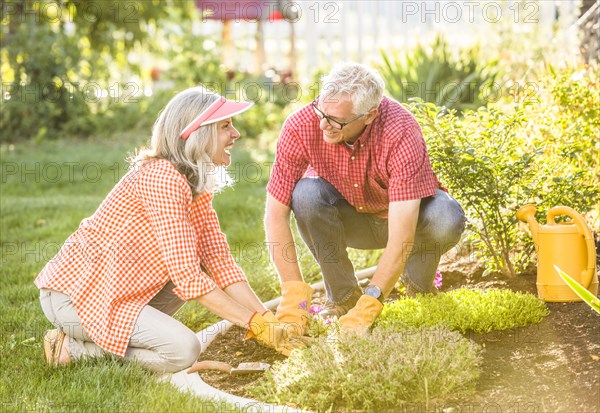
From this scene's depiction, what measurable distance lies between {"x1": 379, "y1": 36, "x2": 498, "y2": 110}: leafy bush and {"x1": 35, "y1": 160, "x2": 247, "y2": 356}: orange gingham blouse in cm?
464

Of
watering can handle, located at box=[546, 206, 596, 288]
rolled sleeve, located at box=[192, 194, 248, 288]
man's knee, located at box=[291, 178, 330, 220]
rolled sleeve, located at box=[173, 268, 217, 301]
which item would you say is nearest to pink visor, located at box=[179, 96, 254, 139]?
rolled sleeve, located at box=[192, 194, 248, 288]

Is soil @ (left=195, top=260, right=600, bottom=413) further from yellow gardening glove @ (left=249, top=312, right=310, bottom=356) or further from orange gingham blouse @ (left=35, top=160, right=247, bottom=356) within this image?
orange gingham blouse @ (left=35, top=160, right=247, bottom=356)

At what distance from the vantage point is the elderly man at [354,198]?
3.72 metres

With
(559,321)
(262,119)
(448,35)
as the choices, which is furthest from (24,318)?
(448,35)

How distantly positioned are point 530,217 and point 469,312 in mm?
682

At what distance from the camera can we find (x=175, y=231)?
347cm

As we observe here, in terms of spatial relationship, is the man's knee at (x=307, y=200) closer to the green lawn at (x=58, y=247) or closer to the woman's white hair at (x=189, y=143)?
the woman's white hair at (x=189, y=143)

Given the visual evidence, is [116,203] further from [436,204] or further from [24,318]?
[436,204]

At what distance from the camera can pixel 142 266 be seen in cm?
363

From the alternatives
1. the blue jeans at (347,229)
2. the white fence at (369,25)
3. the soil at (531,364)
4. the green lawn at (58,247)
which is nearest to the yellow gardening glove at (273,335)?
the soil at (531,364)

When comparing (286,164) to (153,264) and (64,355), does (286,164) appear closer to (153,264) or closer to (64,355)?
(153,264)

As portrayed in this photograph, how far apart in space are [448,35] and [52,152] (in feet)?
17.7

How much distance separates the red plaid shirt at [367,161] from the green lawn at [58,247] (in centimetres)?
93

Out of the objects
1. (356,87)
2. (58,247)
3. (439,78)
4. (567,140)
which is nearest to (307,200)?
(356,87)
